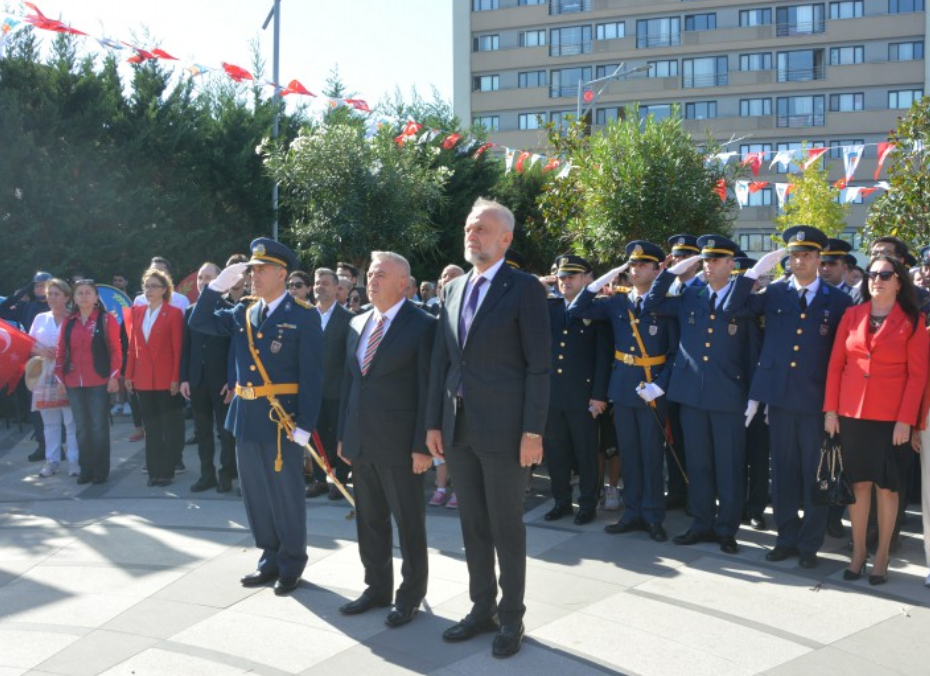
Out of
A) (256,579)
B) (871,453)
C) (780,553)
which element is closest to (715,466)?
(780,553)

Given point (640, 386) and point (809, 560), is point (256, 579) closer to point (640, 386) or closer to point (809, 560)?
point (640, 386)

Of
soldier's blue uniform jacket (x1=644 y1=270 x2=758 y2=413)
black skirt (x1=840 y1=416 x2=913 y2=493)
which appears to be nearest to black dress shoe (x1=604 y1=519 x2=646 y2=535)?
soldier's blue uniform jacket (x1=644 y1=270 x2=758 y2=413)

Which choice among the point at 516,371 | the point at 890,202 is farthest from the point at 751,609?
the point at 890,202

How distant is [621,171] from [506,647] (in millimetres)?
12556

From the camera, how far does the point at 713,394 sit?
21.5 ft

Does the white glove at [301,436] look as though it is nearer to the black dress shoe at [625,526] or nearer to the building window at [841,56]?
the black dress shoe at [625,526]

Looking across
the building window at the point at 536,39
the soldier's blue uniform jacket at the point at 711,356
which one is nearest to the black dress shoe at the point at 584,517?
the soldier's blue uniform jacket at the point at 711,356

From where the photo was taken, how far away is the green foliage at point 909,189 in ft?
38.3

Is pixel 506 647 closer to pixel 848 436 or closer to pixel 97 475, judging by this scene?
pixel 848 436

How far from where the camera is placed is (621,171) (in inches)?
634

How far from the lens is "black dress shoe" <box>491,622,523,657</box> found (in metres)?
4.57

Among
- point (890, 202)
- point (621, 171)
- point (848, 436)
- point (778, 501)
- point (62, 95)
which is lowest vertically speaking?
point (778, 501)

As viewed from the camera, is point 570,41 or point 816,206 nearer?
point 816,206

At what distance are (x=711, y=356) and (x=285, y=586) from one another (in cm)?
323
